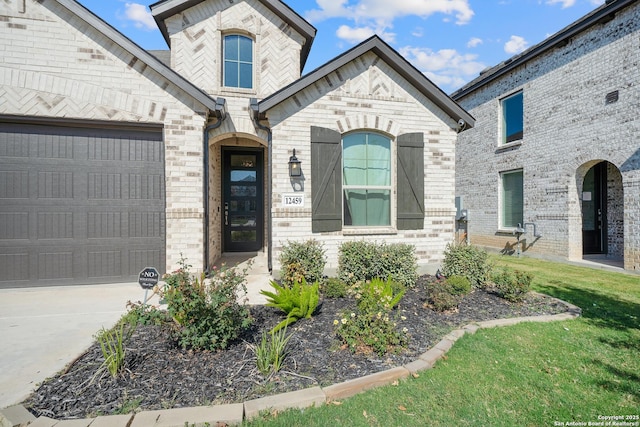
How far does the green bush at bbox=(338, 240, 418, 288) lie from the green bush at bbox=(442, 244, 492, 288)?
Answer: 0.74m

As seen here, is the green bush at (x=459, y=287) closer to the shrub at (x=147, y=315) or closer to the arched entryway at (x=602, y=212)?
the shrub at (x=147, y=315)

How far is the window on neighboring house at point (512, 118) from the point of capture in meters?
10.4

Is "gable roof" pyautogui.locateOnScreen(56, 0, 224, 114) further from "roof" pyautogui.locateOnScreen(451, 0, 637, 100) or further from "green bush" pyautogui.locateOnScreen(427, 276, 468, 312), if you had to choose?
"roof" pyautogui.locateOnScreen(451, 0, 637, 100)

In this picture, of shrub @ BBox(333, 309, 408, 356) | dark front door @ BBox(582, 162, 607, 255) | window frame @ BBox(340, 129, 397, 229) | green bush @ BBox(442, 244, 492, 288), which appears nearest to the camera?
shrub @ BBox(333, 309, 408, 356)

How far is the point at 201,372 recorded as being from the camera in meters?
2.71

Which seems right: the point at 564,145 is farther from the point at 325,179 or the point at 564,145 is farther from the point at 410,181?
the point at 325,179

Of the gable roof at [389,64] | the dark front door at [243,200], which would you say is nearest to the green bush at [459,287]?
Result: the gable roof at [389,64]

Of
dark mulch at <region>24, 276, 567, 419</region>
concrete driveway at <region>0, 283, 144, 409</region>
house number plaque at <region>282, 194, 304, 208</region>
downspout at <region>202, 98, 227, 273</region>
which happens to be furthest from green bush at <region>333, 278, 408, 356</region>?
downspout at <region>202, 98, 227, 273</region>

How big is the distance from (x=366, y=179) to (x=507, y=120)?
25.2 feet

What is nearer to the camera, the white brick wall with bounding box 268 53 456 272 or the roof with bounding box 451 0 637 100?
the white brick wall with bounding box 268 53 456 272

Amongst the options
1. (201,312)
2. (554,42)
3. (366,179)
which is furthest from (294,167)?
(554,42)

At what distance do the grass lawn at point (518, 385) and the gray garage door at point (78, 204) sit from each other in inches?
198

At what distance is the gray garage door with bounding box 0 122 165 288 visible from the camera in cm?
545

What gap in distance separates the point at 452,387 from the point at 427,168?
4999 mm
